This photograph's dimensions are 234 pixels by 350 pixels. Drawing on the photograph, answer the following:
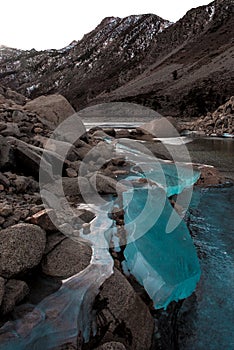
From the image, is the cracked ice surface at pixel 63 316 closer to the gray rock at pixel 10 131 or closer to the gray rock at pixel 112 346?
the gray rock at pixel 112 346

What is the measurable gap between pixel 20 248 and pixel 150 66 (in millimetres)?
120157

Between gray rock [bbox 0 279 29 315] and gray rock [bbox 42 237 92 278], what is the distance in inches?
18.5

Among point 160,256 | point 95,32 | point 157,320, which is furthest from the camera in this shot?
point 95,32

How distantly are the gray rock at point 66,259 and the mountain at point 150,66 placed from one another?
170ft

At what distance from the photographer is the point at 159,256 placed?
4.73m

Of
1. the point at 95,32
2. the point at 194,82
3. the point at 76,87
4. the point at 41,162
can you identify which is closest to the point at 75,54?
the point at 95,32

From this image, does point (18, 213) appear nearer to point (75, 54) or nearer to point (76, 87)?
point (76, 87)

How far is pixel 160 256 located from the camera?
4734mm

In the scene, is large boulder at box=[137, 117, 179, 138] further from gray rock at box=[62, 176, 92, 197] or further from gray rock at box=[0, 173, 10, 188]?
gray rock at box=[0, 173, 10, 188]

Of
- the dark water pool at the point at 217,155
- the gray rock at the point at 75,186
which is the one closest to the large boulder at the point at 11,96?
the gray rock at the point at 75,186

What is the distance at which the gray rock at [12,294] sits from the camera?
10.5 ft

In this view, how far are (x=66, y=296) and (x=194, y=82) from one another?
75143mm

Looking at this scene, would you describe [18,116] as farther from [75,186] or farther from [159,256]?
[159,256]

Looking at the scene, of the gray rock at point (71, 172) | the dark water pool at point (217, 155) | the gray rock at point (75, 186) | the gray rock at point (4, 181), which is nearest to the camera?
the gray rock at point (4, 181)
